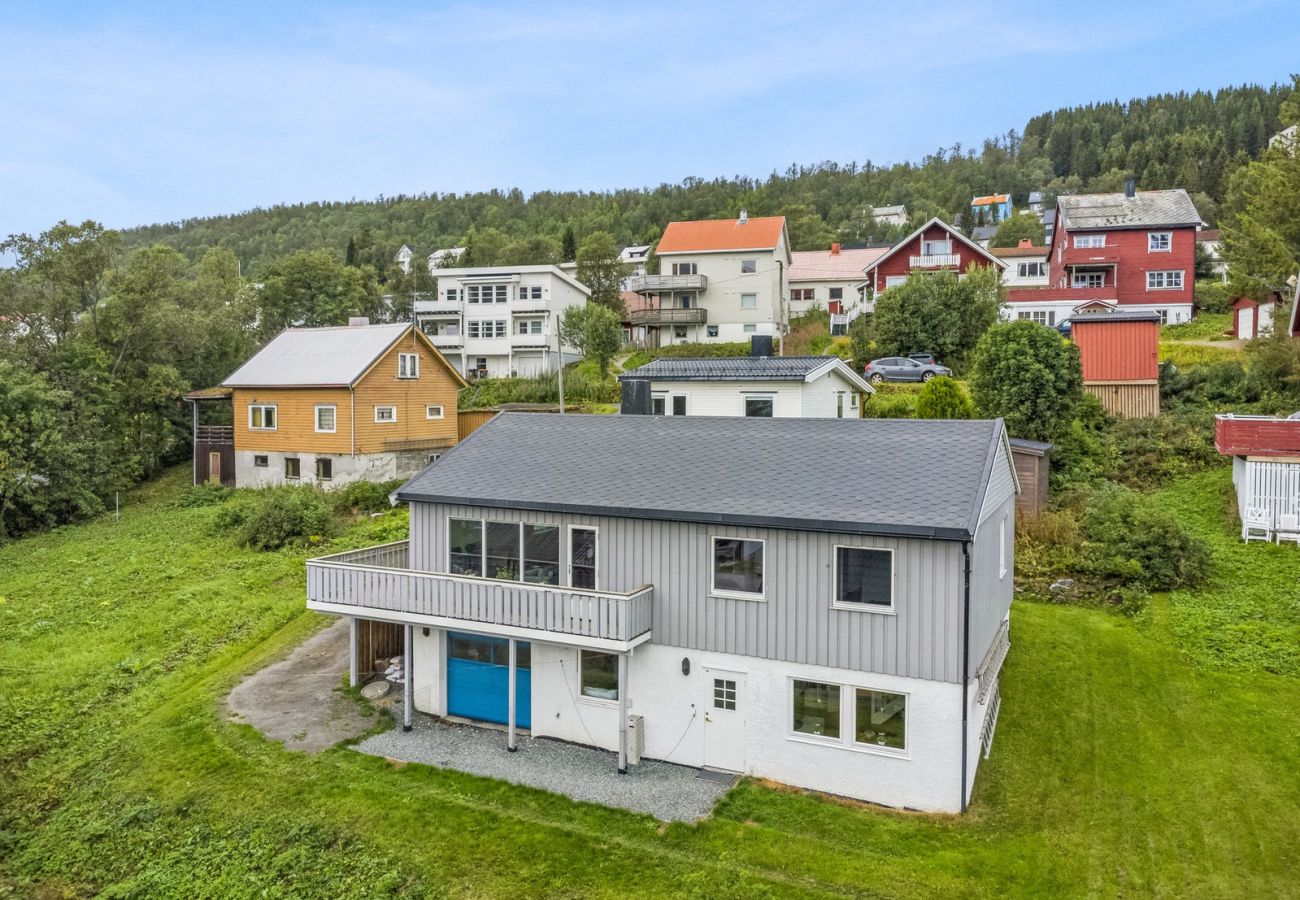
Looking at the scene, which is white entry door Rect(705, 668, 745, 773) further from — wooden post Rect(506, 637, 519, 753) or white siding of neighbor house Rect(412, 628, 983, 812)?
wooden post Rect(506, 637, 519, 753)

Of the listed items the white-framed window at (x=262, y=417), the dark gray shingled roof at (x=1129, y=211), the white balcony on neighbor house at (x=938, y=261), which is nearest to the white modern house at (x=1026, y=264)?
the dark gray shingled roof at (x=1129, y=211)

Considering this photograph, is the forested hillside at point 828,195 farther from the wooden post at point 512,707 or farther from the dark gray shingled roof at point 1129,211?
the wooden post at point 512,707

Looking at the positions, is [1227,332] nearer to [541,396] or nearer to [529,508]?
[541,396]

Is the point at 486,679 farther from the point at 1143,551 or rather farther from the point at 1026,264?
the point at 1026,264

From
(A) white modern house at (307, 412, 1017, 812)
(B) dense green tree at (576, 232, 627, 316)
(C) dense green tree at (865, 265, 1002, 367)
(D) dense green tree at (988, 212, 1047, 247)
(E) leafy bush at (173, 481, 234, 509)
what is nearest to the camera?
(A) white modern house at (307, 412, 1017, 812)

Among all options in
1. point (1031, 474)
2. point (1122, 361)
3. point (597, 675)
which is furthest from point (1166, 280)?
point (597, 675)

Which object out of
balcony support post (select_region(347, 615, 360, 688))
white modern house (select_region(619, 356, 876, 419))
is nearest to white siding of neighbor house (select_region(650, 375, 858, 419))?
white modern house (select_region(619, 356, 876, 419))
